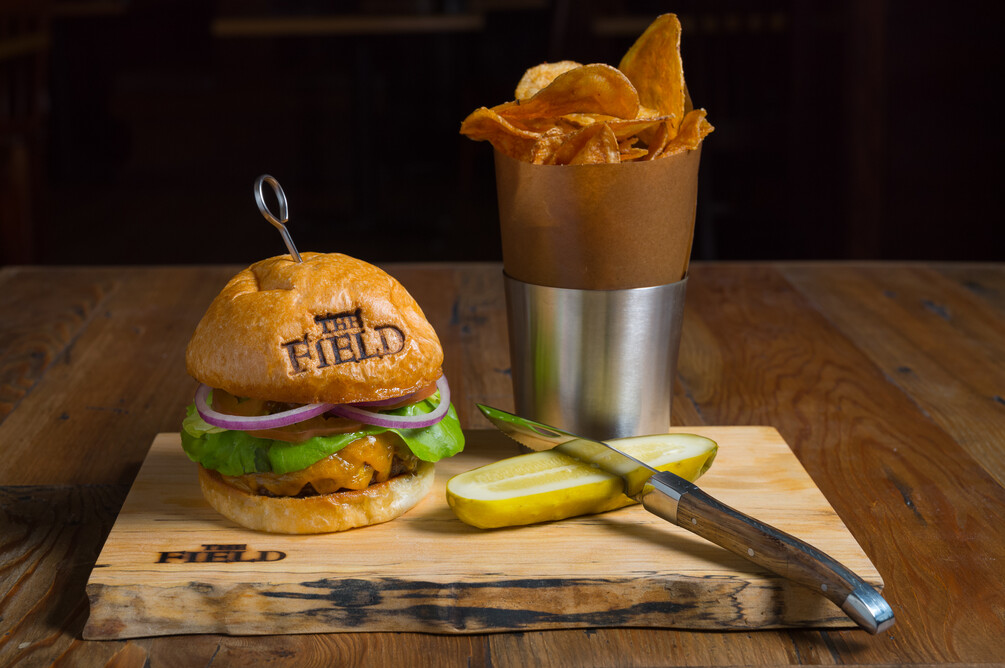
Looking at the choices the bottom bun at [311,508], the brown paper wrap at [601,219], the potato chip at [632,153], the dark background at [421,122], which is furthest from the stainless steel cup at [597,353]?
the dark background at [421,122]

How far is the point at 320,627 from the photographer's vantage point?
945 millimetres

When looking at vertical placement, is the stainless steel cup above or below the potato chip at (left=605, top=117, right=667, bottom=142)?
below

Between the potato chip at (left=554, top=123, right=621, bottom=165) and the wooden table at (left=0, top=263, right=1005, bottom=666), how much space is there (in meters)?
0.50

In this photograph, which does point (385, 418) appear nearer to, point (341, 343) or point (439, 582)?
point (341, 343)

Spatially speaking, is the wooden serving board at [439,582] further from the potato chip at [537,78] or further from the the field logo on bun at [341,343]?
→ the potato chip at [537,78]

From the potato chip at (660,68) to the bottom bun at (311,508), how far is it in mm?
546

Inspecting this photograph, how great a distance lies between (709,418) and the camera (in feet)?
4.83

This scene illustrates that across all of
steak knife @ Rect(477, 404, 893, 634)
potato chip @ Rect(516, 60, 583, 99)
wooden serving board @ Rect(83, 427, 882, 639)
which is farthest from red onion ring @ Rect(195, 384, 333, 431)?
potato chip @ Rect(516, 60, 583, 99)

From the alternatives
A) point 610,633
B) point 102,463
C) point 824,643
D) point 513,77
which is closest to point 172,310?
point 102,463

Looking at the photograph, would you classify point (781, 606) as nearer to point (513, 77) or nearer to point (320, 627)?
point (320, 627)

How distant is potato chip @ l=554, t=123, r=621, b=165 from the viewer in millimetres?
1077

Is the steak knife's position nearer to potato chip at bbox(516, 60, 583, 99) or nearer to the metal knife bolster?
the metal knife bolster

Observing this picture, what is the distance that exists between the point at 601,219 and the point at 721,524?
1.20 feet

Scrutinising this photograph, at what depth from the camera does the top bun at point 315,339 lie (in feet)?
3.34
